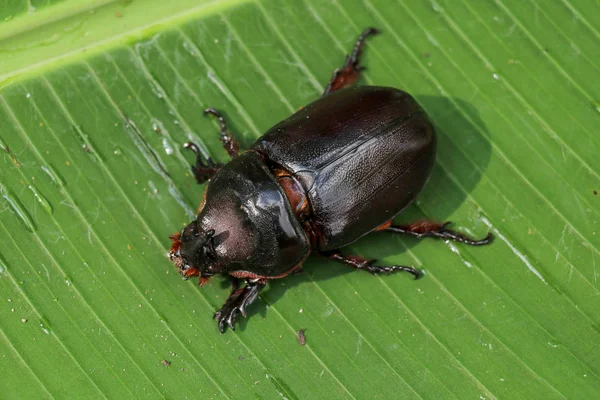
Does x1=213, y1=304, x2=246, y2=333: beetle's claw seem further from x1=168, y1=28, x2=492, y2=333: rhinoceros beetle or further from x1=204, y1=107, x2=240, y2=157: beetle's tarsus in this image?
x1=204, y1=107, x2=240, y2=157: beetle's tarsus

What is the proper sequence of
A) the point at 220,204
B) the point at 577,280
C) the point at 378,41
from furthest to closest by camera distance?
the point at 378,41, the point at 577,280, the point at 220,204

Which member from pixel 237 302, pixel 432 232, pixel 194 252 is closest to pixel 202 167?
pixel 194 252

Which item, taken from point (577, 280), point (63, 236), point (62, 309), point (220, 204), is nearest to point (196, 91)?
point (220, 204)

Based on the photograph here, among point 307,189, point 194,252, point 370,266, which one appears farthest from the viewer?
point 370,266

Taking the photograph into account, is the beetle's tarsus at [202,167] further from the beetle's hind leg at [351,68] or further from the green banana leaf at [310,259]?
the beetle's hind leg at [351,68]

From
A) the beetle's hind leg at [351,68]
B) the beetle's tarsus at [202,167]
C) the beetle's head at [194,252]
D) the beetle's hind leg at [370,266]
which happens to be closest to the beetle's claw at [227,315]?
the beetle's head at [194,252]

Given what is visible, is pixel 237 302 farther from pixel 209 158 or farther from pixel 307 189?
pixel 209 158

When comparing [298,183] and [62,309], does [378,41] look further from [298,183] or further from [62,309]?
[62,309]
